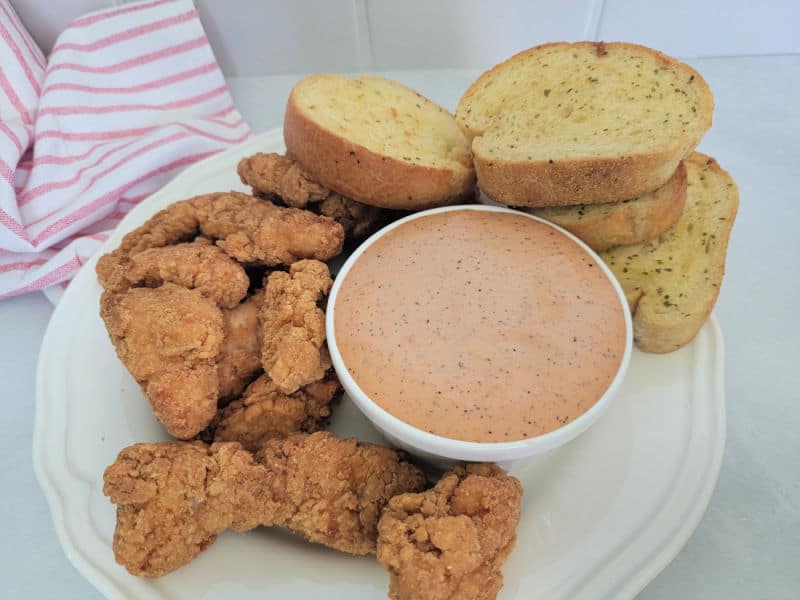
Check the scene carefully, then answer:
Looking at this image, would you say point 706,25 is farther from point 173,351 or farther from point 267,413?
point 173,351

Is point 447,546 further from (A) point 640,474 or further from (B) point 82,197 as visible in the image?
(B) point 82,197

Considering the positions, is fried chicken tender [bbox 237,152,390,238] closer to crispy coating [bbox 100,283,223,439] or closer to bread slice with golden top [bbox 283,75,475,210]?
bread slice with golden top [bbox 283,75,475,210]

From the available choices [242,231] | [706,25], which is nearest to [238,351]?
[242,231]

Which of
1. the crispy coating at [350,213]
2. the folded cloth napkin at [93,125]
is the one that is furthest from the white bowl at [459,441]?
the folded cloth napkin at [93,125]

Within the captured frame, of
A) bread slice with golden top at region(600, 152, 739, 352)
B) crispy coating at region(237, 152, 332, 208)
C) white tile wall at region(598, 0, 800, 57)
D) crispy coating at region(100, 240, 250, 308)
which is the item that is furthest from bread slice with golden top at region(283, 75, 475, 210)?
white tile wall at region(598, 0, 800, 57)

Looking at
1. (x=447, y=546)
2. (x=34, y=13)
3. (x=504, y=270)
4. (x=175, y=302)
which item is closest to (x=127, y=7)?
(x=34, y=13)

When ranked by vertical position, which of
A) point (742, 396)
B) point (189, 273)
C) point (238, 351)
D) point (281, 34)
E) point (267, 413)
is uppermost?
point (281, 34)
